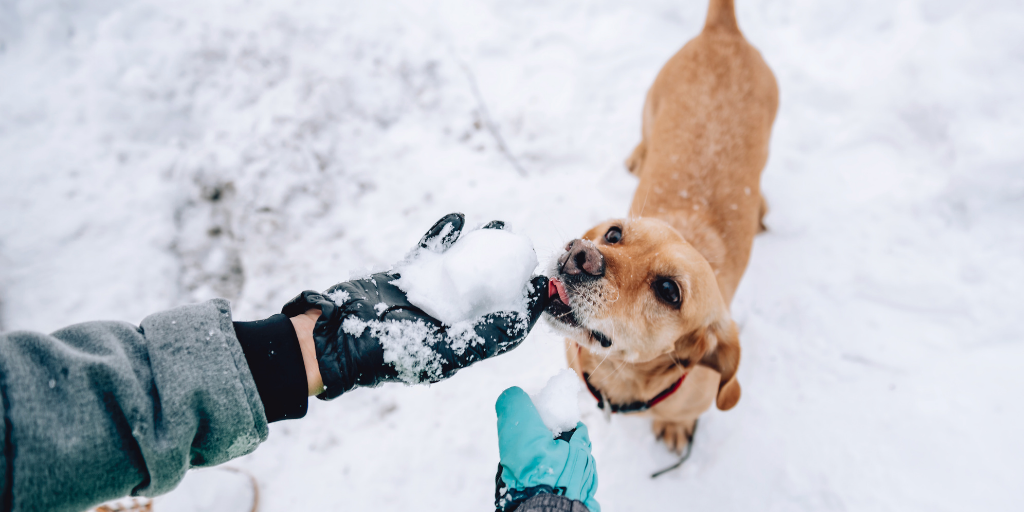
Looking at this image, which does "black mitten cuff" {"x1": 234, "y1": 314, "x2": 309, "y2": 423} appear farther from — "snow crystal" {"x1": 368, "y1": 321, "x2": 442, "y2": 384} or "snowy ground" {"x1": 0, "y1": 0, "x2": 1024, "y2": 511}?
"snowy ground" {"x1": 0, "y1": 0, "x2": 1024, "y2": 511}

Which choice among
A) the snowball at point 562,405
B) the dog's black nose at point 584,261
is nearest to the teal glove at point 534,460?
the snowball at point 562,405

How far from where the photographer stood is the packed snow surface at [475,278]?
5.43ft

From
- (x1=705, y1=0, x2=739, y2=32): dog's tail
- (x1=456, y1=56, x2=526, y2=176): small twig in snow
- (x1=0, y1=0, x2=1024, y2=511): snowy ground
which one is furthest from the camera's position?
(x1=456, y1=56, x2=526, y2=176): small twig in snow

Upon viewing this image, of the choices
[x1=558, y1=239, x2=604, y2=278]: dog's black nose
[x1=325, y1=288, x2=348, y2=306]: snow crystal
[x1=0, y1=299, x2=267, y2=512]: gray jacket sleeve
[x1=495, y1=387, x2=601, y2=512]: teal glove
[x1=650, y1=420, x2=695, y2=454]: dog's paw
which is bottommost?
[x1=650, y1=420, x2=695, y2=454]: dog's paw

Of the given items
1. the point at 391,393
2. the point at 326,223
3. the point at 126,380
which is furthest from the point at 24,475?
the point at 326,223

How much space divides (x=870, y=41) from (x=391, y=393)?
5.27 meters

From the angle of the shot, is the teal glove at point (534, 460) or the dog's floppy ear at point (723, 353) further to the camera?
the dog's floppy ear at point (723, 353)

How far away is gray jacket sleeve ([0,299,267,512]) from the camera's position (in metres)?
1.09

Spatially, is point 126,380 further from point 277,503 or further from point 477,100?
point 477,100

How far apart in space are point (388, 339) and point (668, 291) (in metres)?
1.26

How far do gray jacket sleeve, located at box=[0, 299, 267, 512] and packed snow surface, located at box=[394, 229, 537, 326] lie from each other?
2.15 ft

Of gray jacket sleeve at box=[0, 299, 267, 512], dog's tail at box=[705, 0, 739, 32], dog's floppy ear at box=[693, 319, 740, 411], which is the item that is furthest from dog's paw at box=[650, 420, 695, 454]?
dog's tail at box=[705, 0, 739, 32]

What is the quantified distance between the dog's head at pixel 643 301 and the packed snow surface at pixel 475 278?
0.79 ft

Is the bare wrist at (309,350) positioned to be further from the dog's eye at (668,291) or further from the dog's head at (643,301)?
the dog's eye at (668,291)
